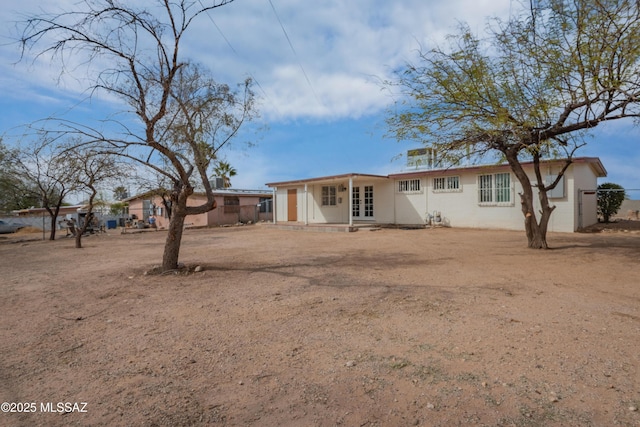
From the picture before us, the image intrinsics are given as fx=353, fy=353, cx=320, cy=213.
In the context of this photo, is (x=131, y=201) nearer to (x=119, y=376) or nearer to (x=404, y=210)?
(x=404, y=210)

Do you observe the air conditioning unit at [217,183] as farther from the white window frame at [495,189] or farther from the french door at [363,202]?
the white window frame at [495,189]

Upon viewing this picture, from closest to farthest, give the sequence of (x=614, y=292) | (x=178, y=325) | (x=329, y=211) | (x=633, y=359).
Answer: (x=633, y=359), (x=178, y=325), (x=614, y=292), (x=329, y=211)

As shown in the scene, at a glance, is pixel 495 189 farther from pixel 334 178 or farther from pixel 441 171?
pixel 334 178

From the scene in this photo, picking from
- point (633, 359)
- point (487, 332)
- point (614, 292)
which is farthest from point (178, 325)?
point (614, 292)

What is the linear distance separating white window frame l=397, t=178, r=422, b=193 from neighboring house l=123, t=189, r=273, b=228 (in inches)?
466

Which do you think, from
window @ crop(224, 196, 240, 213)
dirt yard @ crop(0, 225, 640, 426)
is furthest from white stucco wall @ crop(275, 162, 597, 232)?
dirt yard @ crop(0, 225, 640, 426)

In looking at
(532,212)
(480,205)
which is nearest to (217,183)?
(480,205)

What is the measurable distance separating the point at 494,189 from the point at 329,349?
Result: 14.3 meters

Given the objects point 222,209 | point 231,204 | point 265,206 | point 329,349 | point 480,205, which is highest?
point 231,204

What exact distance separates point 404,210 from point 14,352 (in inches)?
661

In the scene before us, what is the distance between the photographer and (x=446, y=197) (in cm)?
1691

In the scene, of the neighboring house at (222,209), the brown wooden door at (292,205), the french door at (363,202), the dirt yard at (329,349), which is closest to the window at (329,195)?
the french door at (363,202)

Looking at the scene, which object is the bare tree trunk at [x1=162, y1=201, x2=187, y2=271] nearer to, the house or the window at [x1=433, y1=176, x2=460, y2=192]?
the house

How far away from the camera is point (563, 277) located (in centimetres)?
591
